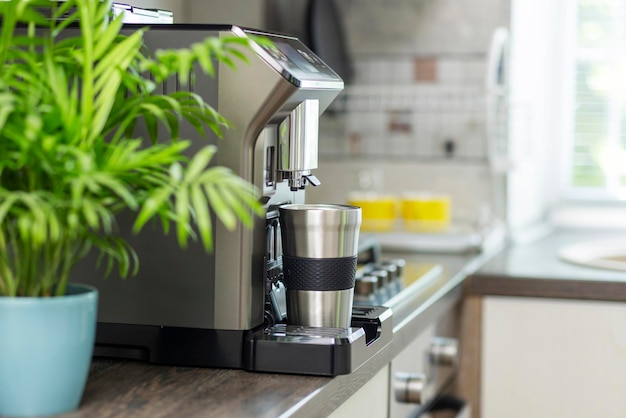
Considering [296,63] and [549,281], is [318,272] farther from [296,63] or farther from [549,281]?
[549,281]

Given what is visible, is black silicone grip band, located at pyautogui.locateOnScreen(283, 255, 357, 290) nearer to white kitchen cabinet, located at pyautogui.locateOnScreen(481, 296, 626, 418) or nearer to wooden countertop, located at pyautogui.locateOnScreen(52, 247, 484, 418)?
wooden countertop, located at pyautogui.locateOnScreen(52, 247, 484, 418)

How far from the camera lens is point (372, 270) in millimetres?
1718

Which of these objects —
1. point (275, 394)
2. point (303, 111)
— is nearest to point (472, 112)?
point (303, 111)

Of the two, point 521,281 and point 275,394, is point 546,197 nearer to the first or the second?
point 521,281

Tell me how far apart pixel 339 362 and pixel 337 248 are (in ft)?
0.42

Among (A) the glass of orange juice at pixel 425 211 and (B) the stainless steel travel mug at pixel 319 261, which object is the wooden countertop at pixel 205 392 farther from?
(A) the glass of orange juice at pixel 425 211

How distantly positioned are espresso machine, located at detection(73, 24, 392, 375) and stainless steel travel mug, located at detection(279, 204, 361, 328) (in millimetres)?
21

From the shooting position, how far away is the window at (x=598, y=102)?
3018 mm

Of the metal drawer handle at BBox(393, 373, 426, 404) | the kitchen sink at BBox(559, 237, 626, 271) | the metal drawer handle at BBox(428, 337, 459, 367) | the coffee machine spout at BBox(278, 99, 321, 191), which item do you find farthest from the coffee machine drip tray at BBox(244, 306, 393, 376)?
the kitchen sink at BBox(559, 237, 626, 271)

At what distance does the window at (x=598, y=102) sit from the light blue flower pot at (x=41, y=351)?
239 cm

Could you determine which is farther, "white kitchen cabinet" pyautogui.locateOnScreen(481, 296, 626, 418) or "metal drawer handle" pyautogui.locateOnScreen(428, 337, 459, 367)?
"white kitchen cabinet" pyautogui.locateOnScreen(481, 296, 626, 418)

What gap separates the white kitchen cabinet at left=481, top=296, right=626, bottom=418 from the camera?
2.02m

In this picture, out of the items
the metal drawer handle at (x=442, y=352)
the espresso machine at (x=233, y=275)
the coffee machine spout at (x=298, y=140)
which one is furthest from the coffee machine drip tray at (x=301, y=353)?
the metal drawer handle at (x=442, y=352)

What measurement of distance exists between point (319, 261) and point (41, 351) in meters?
0.37
